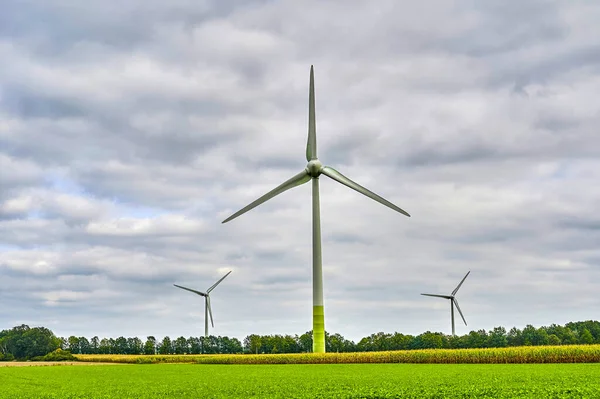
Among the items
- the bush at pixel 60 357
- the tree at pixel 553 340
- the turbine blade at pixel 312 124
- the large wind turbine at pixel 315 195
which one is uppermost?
the turbine blade at pixel 312 124

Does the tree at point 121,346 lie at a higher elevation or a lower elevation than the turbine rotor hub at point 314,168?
lower

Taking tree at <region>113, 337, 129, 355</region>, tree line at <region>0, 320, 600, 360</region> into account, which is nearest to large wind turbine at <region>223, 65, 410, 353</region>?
tree line at <region>0, 320, 600, 360</region>

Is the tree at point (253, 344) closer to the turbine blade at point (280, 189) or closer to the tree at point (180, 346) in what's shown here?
the tree at point (180, 346)

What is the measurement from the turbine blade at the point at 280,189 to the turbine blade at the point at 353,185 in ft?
8.68

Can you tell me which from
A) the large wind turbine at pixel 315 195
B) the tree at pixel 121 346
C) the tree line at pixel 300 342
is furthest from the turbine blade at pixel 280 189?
the tree at pixel 121 346

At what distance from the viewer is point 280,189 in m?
77.5

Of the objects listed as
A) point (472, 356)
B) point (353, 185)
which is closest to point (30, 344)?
point (353, 185)

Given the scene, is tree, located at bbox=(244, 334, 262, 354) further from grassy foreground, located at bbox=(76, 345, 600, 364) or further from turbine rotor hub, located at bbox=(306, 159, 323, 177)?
turbine rotor hub, located at bbox=(306, 159, 323, 177)

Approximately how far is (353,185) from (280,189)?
29.6 ft

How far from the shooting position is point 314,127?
7900cm

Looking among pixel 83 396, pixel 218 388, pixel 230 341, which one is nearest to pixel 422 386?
pixel 218 388

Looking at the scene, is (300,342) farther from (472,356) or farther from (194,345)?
(472,356)

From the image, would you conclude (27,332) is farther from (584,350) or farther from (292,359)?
(584,350)

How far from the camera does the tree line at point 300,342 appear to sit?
470 feet
